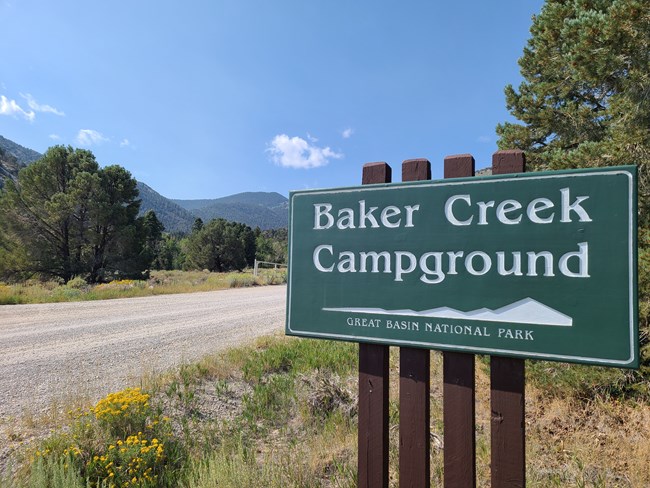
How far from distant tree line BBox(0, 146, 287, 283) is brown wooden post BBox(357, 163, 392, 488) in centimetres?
2431

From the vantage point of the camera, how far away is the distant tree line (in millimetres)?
20500

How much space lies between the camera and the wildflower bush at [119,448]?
8.03ft

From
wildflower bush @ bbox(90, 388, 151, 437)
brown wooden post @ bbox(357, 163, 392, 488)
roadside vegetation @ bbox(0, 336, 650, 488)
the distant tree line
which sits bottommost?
roadside vegetation @ bbox(0, 336, 650, 488)

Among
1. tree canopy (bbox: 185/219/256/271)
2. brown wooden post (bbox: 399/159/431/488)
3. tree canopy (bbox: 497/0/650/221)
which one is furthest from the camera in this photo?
tree canopy (bbox: 185/219/256/271)

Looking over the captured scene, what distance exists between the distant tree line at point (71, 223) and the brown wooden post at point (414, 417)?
24513mm

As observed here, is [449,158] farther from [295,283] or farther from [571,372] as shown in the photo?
[571,372]

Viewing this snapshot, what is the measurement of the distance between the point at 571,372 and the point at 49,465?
463 centimetres

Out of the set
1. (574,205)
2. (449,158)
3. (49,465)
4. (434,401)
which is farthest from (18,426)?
(574,205)

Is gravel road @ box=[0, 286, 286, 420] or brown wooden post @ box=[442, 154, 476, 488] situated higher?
brown wooden post @ box=[442, 154, 476, 488]

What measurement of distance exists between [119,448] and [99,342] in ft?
14.5

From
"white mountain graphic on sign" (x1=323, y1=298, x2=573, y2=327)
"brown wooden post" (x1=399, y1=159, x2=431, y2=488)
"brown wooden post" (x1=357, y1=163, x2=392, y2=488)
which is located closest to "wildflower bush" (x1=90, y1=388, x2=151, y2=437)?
"brown wooden post" (x1=357, y1=163, x2=392, y2=488)

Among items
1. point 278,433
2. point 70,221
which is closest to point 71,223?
point 70,221

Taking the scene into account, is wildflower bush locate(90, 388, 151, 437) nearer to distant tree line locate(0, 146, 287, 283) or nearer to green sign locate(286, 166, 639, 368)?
green sign locate(286, 166, 639, 368)

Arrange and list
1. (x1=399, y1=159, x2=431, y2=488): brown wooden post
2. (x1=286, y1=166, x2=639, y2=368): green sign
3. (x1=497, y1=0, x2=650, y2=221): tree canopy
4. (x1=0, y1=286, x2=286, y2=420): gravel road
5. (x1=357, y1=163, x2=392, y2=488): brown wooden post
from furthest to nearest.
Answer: (x1=0, y1=286, x2=286, y2=420): gravel road → (x1=497, y1=0, x2=650, y2=221): tree canopy → (x1=357, y1=163, x2=392, y2=488): brown wooden post → (x1=399, y1=159, x2=431, y2=488): brown wooden post → (x1=286, y1=166, x2=639, y2=368): green sign
